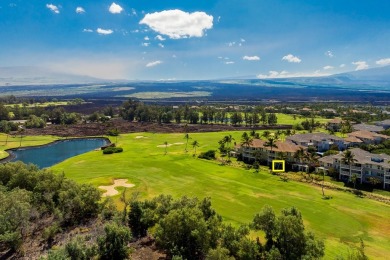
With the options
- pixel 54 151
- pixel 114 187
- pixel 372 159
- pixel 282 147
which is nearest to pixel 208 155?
pixel 282 147

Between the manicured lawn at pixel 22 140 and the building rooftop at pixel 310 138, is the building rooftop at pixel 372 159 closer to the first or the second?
the building rooftop at pixel 310 138

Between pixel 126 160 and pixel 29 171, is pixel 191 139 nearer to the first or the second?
pixel 126 160

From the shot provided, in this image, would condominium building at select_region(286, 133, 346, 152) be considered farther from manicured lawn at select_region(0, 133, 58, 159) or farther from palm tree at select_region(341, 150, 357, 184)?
manicured lawn at select_region(0, 133, 58, 159)

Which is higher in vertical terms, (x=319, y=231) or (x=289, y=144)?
(x=289, y=144)

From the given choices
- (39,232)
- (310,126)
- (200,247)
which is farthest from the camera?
(310,126)

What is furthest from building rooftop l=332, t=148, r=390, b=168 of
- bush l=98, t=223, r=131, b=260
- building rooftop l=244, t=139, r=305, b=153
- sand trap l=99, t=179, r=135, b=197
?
bush l=98, t=223, r=131, b=260

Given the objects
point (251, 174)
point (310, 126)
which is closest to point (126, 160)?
point (251, 174)
